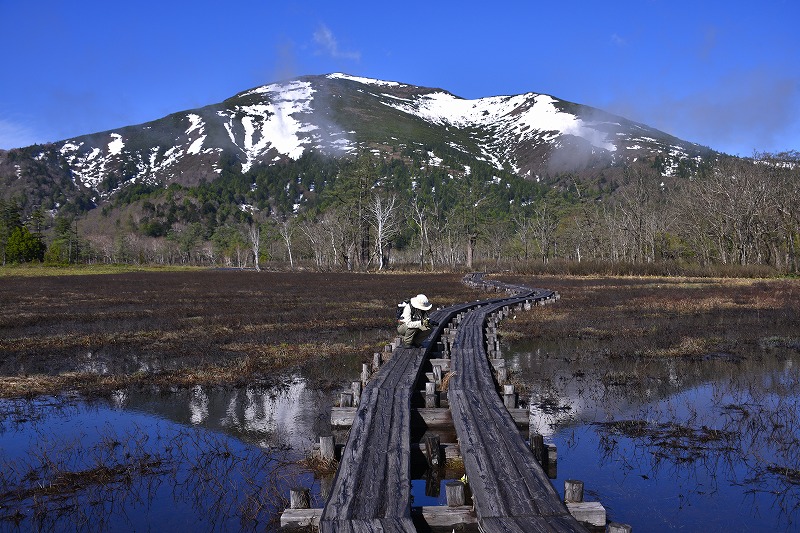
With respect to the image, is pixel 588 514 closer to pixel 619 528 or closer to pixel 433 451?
pixel 619 528

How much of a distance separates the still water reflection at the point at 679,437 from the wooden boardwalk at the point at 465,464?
1.20 metres

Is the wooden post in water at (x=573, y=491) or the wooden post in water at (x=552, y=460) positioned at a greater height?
the wooden post in water at (x=573, y=491)

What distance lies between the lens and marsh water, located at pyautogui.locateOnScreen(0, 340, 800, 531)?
6664 mm

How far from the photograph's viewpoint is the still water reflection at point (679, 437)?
6.72m

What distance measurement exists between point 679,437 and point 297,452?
A: 566cm

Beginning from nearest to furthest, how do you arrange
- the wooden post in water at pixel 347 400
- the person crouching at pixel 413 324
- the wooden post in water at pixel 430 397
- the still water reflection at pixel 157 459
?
the still water reflection at pixel 157 459 → the wooden post in water at pixel 347 400 → the wooden post in water at pixel 430 397 → the person crouching at pixel 413 324

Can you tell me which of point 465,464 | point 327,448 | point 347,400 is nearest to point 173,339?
point 347,400

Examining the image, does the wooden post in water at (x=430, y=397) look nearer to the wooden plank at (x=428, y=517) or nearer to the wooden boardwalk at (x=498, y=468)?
the wooden boardwalk at (x=498, y=468)

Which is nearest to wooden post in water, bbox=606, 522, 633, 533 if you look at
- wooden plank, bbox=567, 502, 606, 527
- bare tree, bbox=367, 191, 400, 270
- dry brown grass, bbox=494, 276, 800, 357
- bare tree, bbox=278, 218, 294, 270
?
wooden plank, bbox=567, 502, 606, 527

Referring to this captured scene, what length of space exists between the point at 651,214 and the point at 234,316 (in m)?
69.2

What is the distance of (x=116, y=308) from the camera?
3003cm

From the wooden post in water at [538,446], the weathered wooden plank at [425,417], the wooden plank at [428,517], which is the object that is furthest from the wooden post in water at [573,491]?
the weathered wooden plank at [425,417]

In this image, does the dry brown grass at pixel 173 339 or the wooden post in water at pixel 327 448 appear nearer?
the wooden post in water at pixel 327 448

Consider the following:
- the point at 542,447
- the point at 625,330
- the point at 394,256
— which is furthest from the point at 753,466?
the point at 394,256
